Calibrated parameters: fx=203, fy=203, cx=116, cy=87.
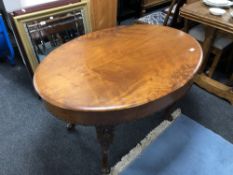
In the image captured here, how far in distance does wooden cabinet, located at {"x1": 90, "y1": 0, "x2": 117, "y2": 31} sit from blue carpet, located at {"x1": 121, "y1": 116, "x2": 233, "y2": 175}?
111 cm

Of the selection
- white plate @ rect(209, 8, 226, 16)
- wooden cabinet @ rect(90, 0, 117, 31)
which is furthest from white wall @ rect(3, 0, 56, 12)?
white plate @ rect(209, 8, 226, 16)

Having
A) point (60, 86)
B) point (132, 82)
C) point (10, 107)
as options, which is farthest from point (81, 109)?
point (10, 107)

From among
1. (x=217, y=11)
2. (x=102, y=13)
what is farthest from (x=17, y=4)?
(x=217, y=11)

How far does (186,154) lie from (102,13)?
4.46 ft

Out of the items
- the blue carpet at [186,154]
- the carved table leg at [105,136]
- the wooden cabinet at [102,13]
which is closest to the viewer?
the carved table leg at [105,136]

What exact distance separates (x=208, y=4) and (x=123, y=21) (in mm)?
1468

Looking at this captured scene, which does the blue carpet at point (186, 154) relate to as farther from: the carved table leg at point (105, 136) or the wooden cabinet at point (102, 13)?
the wooden cabinet at point (102, 13)

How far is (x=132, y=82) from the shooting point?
3.10ft

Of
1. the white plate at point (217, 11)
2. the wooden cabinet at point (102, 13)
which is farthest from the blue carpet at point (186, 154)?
the wooden cabinet at point (102, 13)

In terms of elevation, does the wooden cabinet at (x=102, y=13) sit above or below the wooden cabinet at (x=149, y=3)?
above

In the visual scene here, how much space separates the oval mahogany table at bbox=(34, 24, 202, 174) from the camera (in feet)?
2.79

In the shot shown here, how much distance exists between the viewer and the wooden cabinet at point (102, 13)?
1.77m

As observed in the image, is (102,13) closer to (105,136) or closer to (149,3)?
(105,136)

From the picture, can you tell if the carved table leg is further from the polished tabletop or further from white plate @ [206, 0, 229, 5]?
white plate @ [206, 0, 229, 5]
